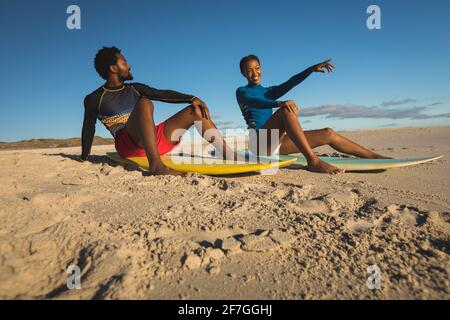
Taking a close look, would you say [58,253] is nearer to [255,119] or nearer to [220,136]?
[220,136]

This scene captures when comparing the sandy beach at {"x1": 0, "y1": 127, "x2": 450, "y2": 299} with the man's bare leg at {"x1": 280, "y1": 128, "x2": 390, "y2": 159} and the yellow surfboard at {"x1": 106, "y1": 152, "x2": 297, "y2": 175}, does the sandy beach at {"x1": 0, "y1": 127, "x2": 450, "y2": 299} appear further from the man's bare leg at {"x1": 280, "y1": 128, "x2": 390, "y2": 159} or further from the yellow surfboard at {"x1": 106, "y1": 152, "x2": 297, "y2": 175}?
the man's bare leg at {"x1": 280, "y1": 128, "x2": 390, "y2": 159}

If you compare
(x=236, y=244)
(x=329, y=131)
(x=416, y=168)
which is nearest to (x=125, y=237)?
(x=236, y=244)

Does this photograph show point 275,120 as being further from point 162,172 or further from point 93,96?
point 93,96

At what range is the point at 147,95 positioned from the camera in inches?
114

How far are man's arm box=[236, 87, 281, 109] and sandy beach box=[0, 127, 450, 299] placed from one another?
890 mm

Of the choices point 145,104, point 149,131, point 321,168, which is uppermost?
point 145,104

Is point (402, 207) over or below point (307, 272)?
over

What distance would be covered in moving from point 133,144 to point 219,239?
1.80 m

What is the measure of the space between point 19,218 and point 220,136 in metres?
1.84

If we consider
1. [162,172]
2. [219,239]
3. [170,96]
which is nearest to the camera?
[219,239]

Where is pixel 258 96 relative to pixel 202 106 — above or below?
above

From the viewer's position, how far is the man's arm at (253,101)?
9.51 ft

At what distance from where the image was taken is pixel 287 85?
10.6 feet

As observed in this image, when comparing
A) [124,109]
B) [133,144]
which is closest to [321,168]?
[133,144]
